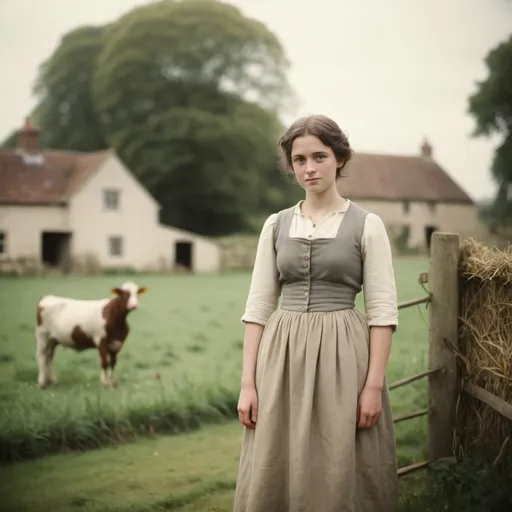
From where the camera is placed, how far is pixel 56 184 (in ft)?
11.0

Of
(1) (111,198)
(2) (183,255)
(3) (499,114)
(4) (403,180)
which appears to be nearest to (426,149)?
(4) (403,180)

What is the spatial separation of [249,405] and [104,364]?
1.60 meters

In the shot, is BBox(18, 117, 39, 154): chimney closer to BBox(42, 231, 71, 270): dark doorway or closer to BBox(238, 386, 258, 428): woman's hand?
BBox(42, 231, 71, 270): dark doorway

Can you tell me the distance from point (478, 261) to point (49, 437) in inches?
78.5

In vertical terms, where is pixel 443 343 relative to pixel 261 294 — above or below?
below

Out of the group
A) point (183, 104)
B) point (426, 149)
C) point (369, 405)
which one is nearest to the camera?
point (369, 405)

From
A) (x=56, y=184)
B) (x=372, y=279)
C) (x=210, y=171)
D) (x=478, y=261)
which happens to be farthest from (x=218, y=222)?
(x=372, y=279)

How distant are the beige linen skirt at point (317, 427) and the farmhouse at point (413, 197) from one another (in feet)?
6.10

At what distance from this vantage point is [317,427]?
5.30 ft

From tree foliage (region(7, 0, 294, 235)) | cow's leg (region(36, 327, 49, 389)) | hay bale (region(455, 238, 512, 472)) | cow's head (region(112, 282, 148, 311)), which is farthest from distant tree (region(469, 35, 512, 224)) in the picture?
cow's leg (region(36, 327, 49, 389))

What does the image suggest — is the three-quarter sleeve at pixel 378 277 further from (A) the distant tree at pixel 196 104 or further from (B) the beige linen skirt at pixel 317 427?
(A) the distant tree at pixel 196 104

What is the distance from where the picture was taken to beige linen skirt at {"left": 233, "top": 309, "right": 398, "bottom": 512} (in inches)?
61.7

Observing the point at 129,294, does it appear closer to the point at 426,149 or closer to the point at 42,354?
the point at 42,354

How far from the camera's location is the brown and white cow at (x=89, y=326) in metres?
3.07
